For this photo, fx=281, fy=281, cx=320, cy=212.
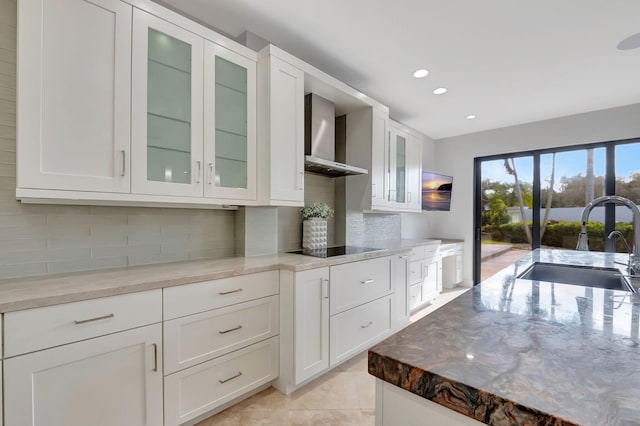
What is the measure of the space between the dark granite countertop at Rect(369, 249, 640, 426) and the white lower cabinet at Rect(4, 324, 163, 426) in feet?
4.31

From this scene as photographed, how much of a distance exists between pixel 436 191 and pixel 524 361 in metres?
4.50

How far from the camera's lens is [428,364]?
51 cm

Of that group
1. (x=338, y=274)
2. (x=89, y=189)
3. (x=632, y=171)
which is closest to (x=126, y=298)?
(x=89, y=189)

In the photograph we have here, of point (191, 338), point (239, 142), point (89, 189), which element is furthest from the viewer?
point (239, 142)

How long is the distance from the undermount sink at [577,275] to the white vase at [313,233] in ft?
5.13

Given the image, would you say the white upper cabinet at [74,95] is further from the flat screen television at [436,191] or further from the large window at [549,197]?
the large window at [549,197]

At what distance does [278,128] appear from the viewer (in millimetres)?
2064

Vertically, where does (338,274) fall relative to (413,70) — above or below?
below

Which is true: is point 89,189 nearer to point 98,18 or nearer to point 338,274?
point 98,18

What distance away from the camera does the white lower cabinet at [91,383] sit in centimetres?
110

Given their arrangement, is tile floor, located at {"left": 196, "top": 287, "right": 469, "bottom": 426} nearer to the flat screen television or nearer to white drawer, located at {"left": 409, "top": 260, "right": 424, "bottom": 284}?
white drawer, located at {"left": 409, "top": 260, "right": 424, "bottom": 284}

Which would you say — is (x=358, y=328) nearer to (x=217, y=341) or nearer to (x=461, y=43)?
(x=217, y=341)

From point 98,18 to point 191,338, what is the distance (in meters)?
1.70

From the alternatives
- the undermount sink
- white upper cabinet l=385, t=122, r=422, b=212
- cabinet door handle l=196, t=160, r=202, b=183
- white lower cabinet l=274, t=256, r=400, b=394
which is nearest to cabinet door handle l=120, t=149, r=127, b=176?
cabinet door handle l=196, t=160, r=202, b=183
